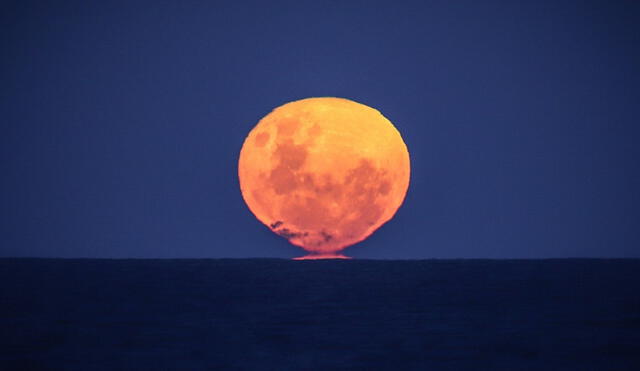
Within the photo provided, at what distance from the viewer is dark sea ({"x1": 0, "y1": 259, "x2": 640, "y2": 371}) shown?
16.8 meters

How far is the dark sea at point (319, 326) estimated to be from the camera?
1681 centimetres

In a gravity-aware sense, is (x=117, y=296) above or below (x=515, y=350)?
above

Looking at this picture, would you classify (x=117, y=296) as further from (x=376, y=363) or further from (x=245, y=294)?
(x=376, y=363)

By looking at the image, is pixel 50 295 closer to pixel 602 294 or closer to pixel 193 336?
pixel 193 336

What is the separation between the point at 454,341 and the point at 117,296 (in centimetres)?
1599

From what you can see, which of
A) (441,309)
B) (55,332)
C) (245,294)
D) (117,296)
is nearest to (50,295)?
(117,296)

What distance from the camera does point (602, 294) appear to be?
109 ft

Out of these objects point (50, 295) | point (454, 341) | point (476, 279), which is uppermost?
point (476, 279)

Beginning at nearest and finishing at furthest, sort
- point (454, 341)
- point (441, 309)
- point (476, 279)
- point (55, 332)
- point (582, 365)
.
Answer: point (582, 365)
point (454, 341)
point (55, 332)
point (441, 309)
point (476, 279)

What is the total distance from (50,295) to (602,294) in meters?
20.1

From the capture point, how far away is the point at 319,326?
2244cm

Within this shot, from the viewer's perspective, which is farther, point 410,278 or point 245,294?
point 410,278

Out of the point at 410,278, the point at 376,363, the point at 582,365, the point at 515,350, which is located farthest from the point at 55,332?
the point at 410,278

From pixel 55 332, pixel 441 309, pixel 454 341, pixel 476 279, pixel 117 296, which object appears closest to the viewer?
pixel 454 341
